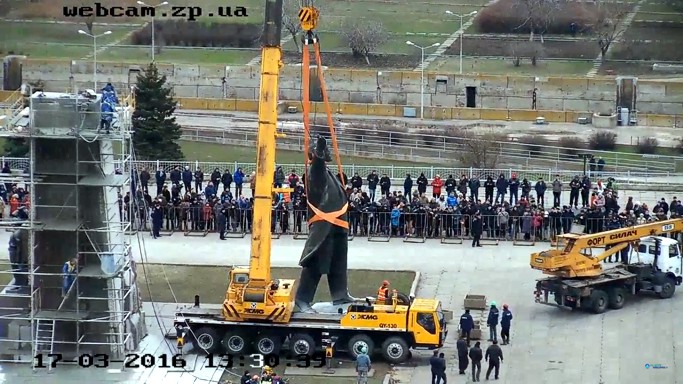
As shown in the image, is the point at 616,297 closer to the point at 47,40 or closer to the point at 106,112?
the point at 106,112

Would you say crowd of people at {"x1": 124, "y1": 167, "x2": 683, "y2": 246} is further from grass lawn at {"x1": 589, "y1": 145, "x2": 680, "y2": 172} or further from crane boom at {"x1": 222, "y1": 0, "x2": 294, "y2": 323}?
crane boom at {"x1": 222, "y1": 0, "x2": 294, "y2": 323}

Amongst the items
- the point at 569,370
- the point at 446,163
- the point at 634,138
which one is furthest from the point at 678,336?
Answer: the point at 634,138

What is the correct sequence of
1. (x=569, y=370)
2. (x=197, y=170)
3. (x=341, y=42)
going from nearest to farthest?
(x=569, y=370) → (x=197, y=170) → (x=341, y=42)

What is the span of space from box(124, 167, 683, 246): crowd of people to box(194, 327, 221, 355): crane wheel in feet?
35.2

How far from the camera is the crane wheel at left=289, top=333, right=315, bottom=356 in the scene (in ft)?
145

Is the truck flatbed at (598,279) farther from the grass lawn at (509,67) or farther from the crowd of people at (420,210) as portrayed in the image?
the grass lawn at (509,67)

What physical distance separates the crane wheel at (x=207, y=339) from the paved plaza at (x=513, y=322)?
66 cm

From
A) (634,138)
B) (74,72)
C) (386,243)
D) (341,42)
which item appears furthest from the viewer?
(341,42)

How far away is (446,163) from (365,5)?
3224cm

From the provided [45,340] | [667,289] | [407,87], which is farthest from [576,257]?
[407,87]

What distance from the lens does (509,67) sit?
9519 centimetres

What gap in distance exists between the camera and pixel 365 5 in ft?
340

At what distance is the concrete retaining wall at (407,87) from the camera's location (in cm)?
8681

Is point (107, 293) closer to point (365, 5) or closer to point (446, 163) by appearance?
point (446, 163)
